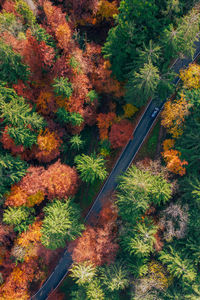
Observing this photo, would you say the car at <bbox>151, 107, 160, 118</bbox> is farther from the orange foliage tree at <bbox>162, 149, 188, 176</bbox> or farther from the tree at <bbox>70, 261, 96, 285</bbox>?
the tree at <bbox>70, 261, 96, 285</bbox>

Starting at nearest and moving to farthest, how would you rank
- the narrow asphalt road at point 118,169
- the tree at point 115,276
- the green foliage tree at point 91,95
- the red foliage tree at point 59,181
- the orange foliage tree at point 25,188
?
the tree at point 115,276, the orange foliage tree at point 25,188, the red foliage tree at point 59,181, the green foliage tree at point 91,95, the narrow asphalt road at point 118,169

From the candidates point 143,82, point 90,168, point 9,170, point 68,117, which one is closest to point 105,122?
point 68,117

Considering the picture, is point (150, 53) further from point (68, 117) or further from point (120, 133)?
point (68, 117)

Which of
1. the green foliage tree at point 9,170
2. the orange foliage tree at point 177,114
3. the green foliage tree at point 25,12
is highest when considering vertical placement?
the green foliage tree at point 25,12

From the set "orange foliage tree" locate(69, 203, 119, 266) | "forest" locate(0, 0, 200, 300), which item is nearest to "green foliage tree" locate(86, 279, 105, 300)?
"forest" locate(0, 0, 200, 300)

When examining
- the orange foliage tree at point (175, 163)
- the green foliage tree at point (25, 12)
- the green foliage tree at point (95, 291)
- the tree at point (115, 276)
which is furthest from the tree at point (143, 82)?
the green foliage tree at point (95, 291)

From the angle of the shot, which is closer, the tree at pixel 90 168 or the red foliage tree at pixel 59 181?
the tree at pixel 90 168

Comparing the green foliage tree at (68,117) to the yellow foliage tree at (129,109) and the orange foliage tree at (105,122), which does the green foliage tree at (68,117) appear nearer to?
the orange foliage tree at (105,122)
